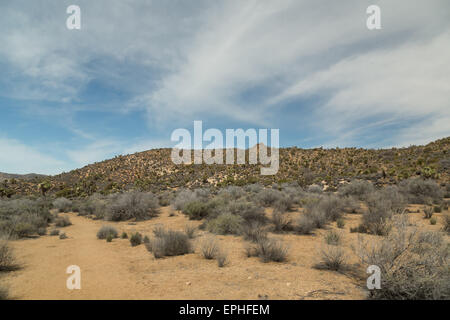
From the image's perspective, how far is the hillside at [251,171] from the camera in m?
28.7

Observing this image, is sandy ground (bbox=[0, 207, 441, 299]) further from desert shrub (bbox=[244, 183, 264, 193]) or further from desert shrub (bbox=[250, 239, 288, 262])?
desert shrub (bbox=[244, 183, 264, 193])

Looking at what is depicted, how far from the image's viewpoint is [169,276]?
6109mm

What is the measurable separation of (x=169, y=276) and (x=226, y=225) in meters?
5.52

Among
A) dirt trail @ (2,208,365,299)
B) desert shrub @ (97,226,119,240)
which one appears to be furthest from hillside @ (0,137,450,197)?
desert shrub @ (97,226,119,240)

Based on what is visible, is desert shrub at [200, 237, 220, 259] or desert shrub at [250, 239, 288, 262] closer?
desert shrub at [250, 239, 288, 262]

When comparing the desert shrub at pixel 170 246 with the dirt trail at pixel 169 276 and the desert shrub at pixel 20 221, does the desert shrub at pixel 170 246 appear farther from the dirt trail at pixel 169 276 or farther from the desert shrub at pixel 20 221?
the desert shrub at pixel 20 221

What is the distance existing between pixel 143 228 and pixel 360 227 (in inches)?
446

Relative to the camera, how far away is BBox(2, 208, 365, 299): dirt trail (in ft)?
16.3

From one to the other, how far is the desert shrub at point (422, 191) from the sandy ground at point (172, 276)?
11.3 metres

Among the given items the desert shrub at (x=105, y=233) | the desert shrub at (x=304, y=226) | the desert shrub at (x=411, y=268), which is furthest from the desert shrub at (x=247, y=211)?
the desert shrub at (x=411, y=268)

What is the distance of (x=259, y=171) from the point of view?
43812 mm

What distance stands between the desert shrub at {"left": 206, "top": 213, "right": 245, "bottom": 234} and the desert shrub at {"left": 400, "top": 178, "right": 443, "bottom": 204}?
13.9 meters
